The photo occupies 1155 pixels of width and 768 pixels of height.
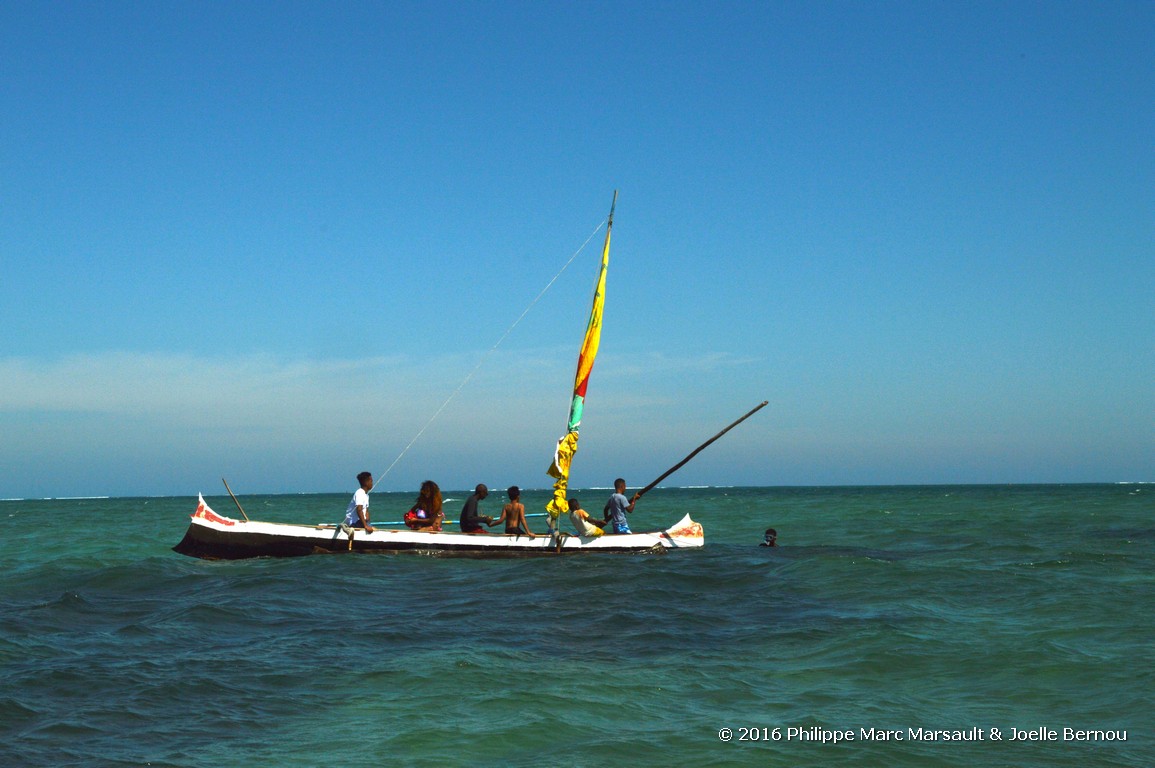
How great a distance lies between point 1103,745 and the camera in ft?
26.9

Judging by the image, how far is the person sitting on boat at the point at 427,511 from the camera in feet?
73.2

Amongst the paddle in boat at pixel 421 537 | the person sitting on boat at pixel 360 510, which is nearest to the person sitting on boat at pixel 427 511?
the paddle in boat at pixel 421 537

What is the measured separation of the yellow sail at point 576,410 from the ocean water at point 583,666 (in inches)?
77.4

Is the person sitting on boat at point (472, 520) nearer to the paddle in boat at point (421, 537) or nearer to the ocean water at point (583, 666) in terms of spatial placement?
the paddle in boat at point (421, 537)

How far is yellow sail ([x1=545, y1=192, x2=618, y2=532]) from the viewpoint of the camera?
21.8 metres

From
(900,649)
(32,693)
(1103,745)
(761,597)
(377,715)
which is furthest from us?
(761,597)

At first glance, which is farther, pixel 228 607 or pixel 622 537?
pixel 622 537

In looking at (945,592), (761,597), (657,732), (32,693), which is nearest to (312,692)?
(32,693)

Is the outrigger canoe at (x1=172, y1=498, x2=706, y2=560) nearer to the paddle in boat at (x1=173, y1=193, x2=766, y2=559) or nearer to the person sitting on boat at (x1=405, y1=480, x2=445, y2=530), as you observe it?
the paddle in boat at (x1=173, y1=193, x2=766, y2=559)

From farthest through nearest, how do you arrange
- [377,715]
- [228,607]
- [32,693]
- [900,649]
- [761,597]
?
[761,597], [228,607], [900,649], [32,693], [377,715]

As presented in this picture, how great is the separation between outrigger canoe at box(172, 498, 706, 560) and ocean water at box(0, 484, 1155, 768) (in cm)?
109

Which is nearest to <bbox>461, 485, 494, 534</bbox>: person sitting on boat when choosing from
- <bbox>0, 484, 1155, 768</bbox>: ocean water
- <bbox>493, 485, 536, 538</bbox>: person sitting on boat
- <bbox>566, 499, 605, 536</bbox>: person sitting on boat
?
<bbox>493, 485, 536, 538</bbox>: person sitting on boat

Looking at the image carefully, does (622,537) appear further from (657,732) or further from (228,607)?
(657,732)

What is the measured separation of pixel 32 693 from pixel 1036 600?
1438 cm
